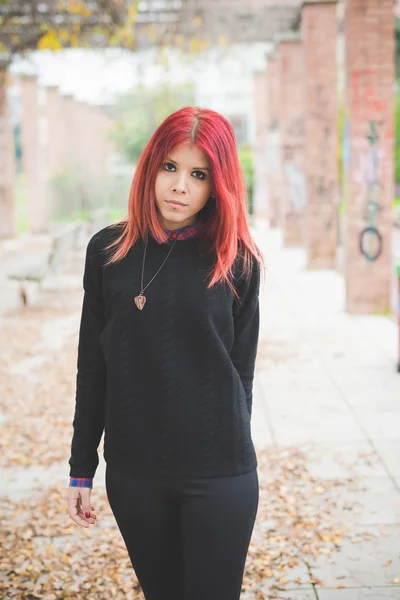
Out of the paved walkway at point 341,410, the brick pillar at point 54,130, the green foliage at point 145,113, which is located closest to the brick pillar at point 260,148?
the brick pillar at point 54,130

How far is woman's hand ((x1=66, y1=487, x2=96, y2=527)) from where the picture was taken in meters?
2.38

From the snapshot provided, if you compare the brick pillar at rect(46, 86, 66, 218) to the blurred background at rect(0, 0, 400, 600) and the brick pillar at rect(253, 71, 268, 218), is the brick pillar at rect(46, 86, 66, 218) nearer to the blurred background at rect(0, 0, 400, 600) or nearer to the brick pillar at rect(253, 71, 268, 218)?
the blurred background at rect(0, 0, 400, 600)

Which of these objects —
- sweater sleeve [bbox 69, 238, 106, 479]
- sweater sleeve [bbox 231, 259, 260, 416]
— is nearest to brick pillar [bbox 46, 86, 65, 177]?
sweater sleeve [bbox 69, 238, 106, 479]

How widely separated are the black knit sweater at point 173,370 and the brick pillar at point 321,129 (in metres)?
12.7

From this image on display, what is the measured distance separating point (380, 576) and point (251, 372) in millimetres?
2020

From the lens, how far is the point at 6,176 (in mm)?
24094

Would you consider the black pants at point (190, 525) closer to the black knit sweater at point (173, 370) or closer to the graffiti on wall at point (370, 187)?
the black knit sweater at point (173, 370)

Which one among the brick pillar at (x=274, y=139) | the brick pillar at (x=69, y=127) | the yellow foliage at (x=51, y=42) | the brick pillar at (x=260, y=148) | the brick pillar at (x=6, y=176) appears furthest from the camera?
the brick pillar at (x=69, y=127)

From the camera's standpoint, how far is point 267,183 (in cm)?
2645

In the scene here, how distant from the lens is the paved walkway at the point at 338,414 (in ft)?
13.0

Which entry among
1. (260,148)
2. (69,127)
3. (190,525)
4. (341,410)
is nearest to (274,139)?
(260,148)

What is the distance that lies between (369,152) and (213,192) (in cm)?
Result: 862

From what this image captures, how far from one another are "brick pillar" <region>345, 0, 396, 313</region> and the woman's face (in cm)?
858

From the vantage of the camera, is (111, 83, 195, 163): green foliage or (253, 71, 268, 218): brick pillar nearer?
(253, 71, 268, 218): brick pillar
